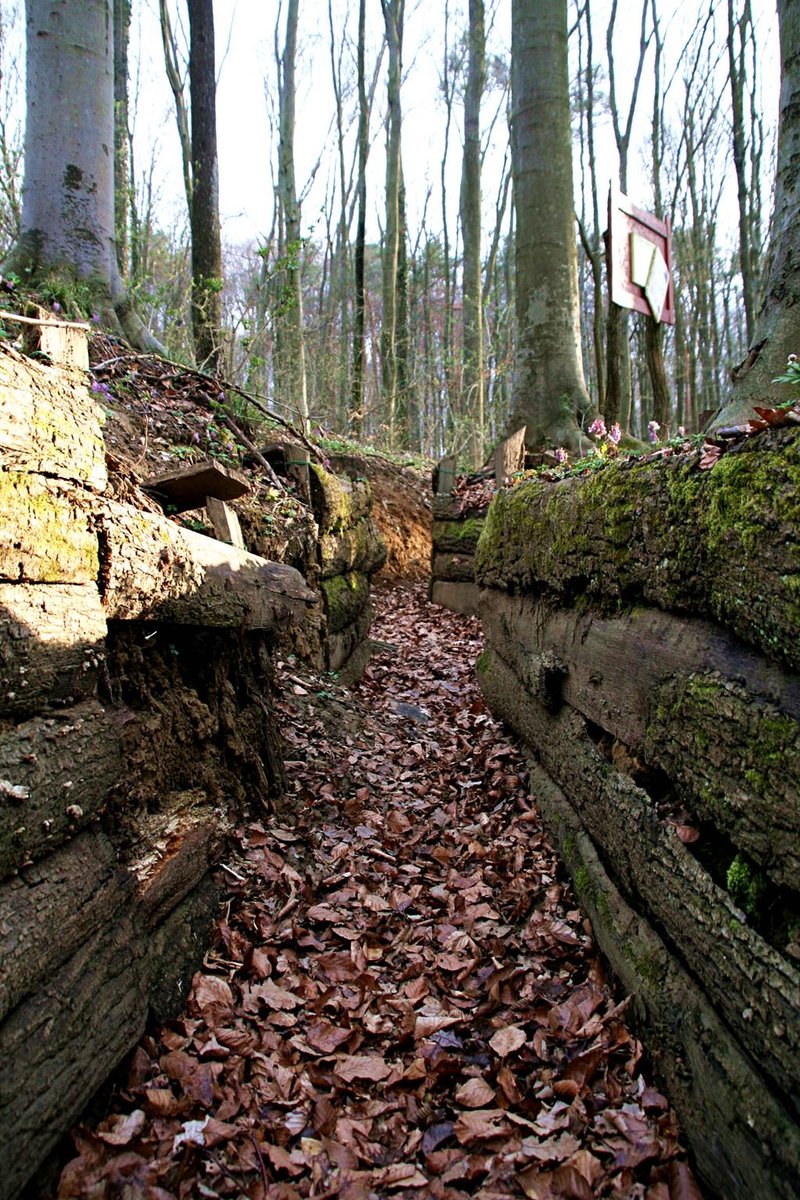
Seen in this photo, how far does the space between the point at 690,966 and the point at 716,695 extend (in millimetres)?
853

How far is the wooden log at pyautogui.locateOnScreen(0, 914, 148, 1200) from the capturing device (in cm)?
171

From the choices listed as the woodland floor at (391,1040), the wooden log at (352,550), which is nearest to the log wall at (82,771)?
the woodland floor at (391,1040)

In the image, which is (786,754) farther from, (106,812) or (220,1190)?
(106,812)

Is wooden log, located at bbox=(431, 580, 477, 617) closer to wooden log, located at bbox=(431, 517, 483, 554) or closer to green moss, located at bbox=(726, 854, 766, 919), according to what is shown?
wooden log, located at bbox=(431, 517, 483, 554)

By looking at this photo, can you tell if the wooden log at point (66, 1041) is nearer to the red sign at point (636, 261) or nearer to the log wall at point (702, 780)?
the log wall at point (702, 780)

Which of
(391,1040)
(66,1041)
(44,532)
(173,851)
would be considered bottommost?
(391,1040)

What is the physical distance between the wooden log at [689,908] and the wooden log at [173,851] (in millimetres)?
1781

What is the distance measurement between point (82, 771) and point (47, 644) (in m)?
0.44

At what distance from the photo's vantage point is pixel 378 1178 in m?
2.02

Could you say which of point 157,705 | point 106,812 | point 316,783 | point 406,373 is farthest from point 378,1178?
point 406,373

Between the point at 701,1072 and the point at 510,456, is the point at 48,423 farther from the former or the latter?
the point at 510,456

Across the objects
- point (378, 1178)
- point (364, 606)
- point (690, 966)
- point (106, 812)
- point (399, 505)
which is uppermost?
point (399, 505)

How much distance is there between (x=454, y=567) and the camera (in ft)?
32.3

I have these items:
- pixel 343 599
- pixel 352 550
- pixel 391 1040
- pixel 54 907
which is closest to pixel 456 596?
pixel 352 550
